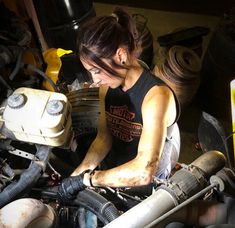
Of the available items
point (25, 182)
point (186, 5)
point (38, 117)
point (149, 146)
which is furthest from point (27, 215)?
point (186, 5)

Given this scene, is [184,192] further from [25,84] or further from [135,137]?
[25,84]

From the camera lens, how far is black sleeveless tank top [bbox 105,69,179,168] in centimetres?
174

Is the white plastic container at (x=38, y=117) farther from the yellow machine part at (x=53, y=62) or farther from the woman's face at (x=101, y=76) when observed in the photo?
the yellow machine part at (x=53, y=62)

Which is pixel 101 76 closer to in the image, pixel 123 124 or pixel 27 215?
pixel 123 124

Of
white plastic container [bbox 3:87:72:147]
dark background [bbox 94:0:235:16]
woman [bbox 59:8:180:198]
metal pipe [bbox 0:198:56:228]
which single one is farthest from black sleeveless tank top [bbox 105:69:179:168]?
dark background [bbox 94:0:235:16]

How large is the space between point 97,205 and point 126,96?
64cm

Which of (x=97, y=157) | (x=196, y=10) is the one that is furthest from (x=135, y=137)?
(x=196, y=10)

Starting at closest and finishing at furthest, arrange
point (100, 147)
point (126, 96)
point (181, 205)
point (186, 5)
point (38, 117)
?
point (181, 205) < point (38, 117) < point (126, 96) < point (100, 147) < point (186, 5)

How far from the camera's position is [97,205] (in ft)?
4.73

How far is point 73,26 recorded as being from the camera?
272 cm

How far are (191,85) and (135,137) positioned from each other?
3.83 ft

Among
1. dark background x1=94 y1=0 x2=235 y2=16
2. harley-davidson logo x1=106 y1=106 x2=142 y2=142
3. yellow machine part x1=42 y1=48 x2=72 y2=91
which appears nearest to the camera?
harley-davidson logo x1=106 y1=106 x2=142 y2=142

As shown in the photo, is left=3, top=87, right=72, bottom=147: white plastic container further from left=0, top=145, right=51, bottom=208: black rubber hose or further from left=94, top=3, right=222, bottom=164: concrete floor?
left=94, top=3, right=222, bottom=164: concrete floor

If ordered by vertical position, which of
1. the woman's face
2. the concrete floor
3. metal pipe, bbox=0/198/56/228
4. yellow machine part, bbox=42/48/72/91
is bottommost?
the concrete floor
